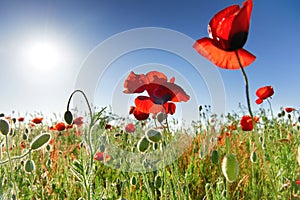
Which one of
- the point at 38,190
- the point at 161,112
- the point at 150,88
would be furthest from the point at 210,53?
the point at 38,190

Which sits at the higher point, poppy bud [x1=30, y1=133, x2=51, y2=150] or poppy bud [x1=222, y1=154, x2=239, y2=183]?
poppy bud [x1=30, y1=133, x2=51, y2=150]

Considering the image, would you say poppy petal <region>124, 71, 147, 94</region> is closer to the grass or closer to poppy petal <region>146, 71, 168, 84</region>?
poppy petal <region>146, 71, 168, 84</region>

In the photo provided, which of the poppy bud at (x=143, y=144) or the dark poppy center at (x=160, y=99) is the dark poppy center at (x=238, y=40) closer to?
the dark poppy center at (x=160, y=99)

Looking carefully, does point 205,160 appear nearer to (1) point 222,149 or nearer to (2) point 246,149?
(1) point 222,149

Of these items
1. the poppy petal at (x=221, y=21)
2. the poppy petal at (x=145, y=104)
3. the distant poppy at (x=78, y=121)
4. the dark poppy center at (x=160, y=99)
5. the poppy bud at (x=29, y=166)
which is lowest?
the poppy bud at (x=29, y=166)

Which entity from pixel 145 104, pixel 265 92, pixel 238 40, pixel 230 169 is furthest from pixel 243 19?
pixel 265 92

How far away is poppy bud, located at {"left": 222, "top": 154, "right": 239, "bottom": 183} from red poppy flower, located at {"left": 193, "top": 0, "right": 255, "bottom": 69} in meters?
0.23

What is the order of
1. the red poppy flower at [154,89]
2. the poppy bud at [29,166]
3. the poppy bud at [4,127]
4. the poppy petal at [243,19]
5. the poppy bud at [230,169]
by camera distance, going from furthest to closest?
the poppy bud at [29,166] < the red poppy flower at [154,89] < the poppy bud at [4,127] < the poppy bud at [230,169] < the poppy petal at [243,19]

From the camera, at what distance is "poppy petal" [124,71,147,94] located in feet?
4.19

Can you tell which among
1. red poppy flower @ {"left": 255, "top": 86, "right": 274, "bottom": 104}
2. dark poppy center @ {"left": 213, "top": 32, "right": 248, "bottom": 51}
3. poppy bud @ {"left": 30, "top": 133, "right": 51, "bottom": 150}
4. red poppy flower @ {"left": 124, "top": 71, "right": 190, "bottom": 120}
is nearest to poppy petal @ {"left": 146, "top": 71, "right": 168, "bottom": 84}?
red poppy flower @ {"left": 124, "top": 71, "right": 190, "bottom": 120}

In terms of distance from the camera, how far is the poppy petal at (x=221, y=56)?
0.76 meters

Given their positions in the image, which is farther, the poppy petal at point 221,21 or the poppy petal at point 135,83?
the poppy petal at point 135,83

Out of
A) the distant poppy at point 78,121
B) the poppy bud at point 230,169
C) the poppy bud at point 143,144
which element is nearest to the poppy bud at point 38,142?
the poppy bud at point 143,144

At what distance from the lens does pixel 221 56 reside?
78cm
